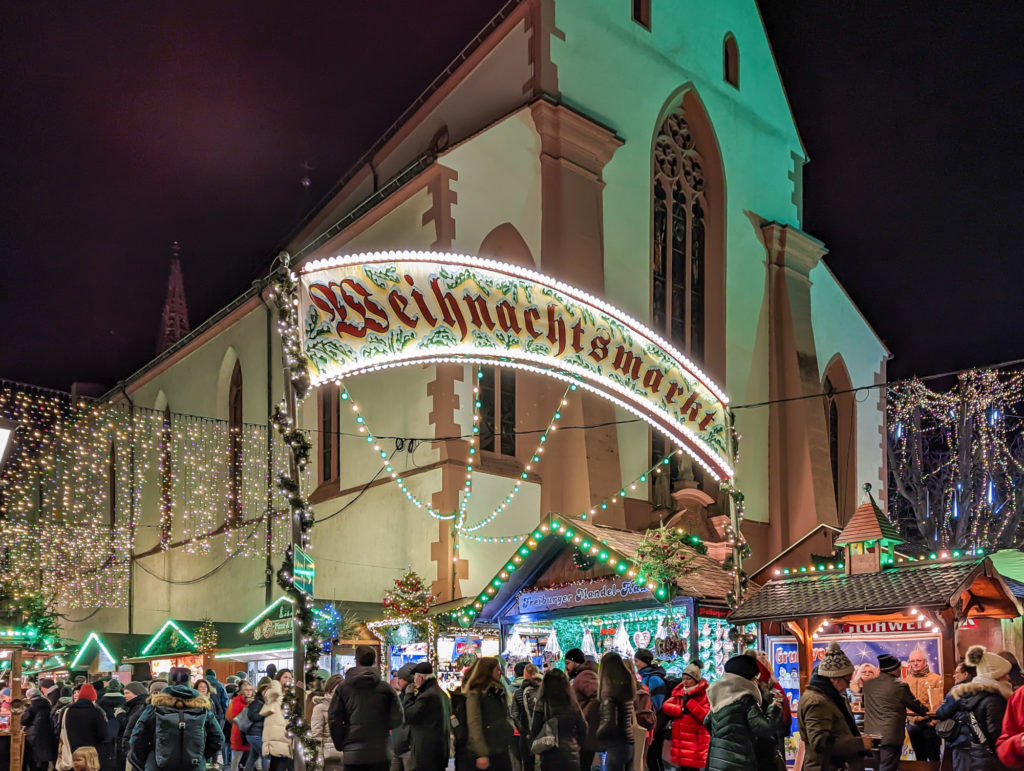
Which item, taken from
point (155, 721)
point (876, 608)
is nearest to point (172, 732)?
point (155, 721)

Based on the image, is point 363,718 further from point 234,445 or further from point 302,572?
point 234,445

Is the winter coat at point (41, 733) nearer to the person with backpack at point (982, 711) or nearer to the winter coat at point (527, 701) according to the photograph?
the winter coat at point (527, 701)

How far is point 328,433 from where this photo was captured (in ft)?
80.1

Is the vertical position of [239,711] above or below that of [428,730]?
below

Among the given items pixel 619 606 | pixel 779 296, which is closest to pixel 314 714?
pixel 619 606

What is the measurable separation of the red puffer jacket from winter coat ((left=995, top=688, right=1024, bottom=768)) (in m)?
2.26

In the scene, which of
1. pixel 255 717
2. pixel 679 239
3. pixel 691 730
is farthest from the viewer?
pixel 679 239

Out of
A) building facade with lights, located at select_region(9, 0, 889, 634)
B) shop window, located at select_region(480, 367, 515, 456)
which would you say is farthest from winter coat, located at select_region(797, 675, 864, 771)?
shop window, located at select_region(480, 367, 515, 456)

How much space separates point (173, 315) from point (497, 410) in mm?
34851

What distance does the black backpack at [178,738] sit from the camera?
8734 mm

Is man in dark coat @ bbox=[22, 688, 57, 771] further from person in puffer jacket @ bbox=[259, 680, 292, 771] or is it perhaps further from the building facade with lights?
the building facade with lights

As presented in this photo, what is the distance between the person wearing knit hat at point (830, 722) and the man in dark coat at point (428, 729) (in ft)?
9.84

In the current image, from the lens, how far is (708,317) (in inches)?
963

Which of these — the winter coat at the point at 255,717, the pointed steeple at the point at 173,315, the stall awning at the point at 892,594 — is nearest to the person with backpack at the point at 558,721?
the stall awning at the point at 892,594
